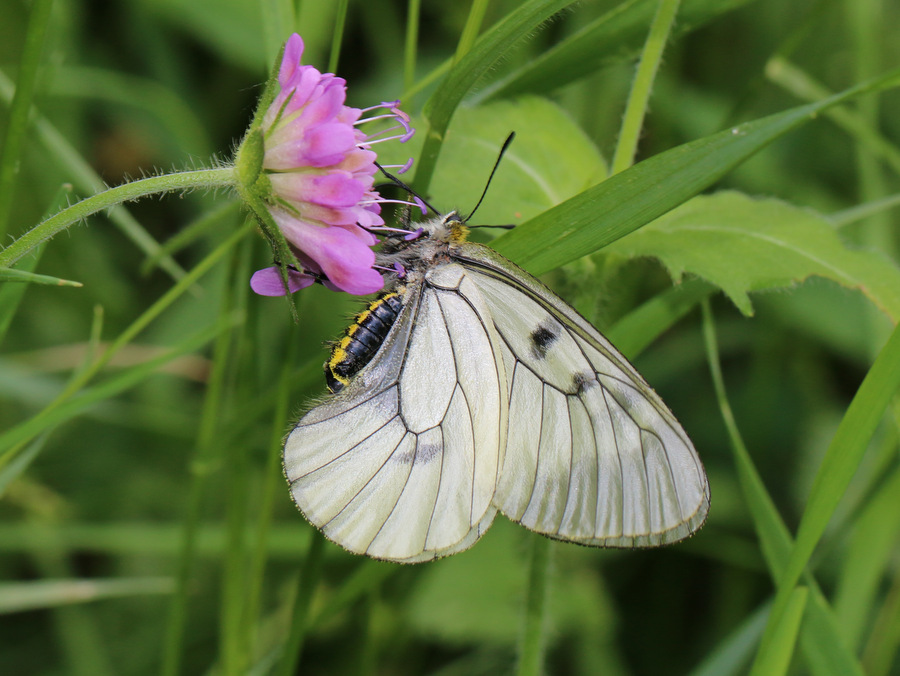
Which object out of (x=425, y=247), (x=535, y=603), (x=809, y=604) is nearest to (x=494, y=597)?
(x=535, y=603)

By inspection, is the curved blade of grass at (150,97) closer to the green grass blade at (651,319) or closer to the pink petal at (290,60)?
the pink petal at (290,60)

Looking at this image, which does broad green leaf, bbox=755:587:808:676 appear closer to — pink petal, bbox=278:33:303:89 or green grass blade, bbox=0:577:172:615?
pink petal, bbox=278:33:303:89

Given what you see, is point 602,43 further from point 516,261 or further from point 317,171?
point 317,171

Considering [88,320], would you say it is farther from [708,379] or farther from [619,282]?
[708,379]

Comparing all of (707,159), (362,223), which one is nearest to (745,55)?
(707,159)

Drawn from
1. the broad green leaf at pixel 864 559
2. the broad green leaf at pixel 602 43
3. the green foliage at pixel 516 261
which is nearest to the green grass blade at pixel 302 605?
the green foliage at pixel 516 261

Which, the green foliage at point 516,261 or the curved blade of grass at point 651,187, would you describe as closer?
the curved blade of grass at point 651,187
